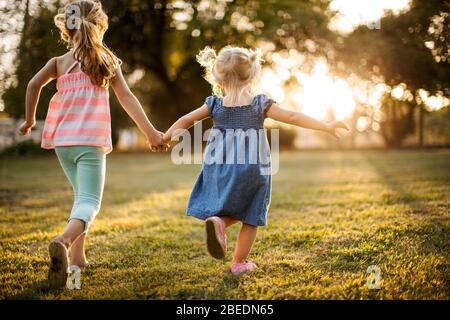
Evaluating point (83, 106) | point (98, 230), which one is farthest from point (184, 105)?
point (83, 106)

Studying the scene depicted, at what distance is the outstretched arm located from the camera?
9.36 feet

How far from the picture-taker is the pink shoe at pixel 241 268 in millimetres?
2939

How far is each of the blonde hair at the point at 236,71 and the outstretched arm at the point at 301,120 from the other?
256 mm

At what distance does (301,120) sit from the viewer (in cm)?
293

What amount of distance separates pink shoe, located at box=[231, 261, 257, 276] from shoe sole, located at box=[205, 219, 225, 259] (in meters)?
0.24

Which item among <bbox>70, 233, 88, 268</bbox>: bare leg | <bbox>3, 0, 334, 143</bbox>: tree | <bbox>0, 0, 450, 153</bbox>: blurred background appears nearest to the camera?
<bbox>70, 233, 88, 268</bbox>: bare leg

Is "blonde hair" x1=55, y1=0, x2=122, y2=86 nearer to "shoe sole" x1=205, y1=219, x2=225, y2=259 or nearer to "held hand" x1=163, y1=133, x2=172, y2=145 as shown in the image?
"held hand" x1=163, y1=133, x2=172, y2=145

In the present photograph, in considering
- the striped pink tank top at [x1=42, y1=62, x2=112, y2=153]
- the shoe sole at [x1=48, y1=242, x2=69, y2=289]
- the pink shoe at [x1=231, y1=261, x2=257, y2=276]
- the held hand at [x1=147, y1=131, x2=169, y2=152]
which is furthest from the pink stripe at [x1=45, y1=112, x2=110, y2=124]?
the pink shoe at [x1=231, y1=261, x2=257, y2=276]

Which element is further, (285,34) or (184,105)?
(184,105)

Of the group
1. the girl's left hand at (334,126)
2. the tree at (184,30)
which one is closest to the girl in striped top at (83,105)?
the girl's left hand at (334,126)
